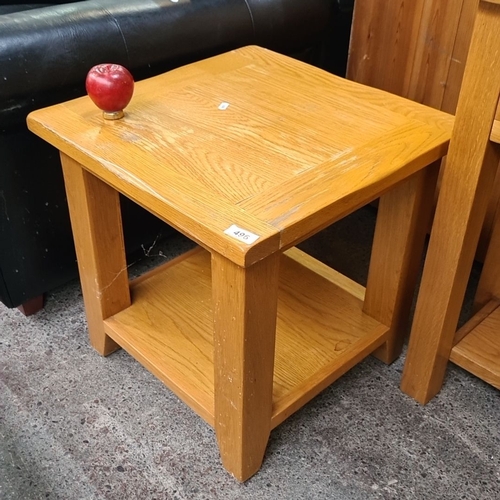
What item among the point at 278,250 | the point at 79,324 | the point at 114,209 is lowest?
the point at 79,324

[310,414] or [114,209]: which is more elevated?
[114,209]

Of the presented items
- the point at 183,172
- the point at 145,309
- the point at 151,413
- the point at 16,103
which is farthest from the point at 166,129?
the point at 151,413

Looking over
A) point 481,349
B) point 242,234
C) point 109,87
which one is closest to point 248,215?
point 242,234

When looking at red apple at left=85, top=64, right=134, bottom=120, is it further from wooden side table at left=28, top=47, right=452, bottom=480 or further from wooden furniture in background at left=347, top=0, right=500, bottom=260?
wooden furniture in background at left=347, top=0, right=500, bottom=260

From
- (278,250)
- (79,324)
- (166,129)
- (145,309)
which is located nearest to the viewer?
(278,250)

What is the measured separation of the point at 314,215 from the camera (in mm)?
724

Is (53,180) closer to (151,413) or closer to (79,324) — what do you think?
(79,324)

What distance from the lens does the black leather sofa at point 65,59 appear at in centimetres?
95

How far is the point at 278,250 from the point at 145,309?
48cm

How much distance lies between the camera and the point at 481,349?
105cm

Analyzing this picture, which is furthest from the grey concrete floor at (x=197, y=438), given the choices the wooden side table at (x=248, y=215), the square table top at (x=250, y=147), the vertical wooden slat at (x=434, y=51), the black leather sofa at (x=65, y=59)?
the vertical wooden slat at (x=434, y=51)

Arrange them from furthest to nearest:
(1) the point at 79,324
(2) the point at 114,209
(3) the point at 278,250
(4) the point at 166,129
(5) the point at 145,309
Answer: (1) the point at 79,324
(5) the point at 145,309
(2) the point at 114,209
(4) the point at 166,129
(3) the point at 278,250

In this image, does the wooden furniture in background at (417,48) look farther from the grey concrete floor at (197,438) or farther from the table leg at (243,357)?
the table leg at (243,357)

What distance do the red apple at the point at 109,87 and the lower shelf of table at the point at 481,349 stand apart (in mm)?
667
